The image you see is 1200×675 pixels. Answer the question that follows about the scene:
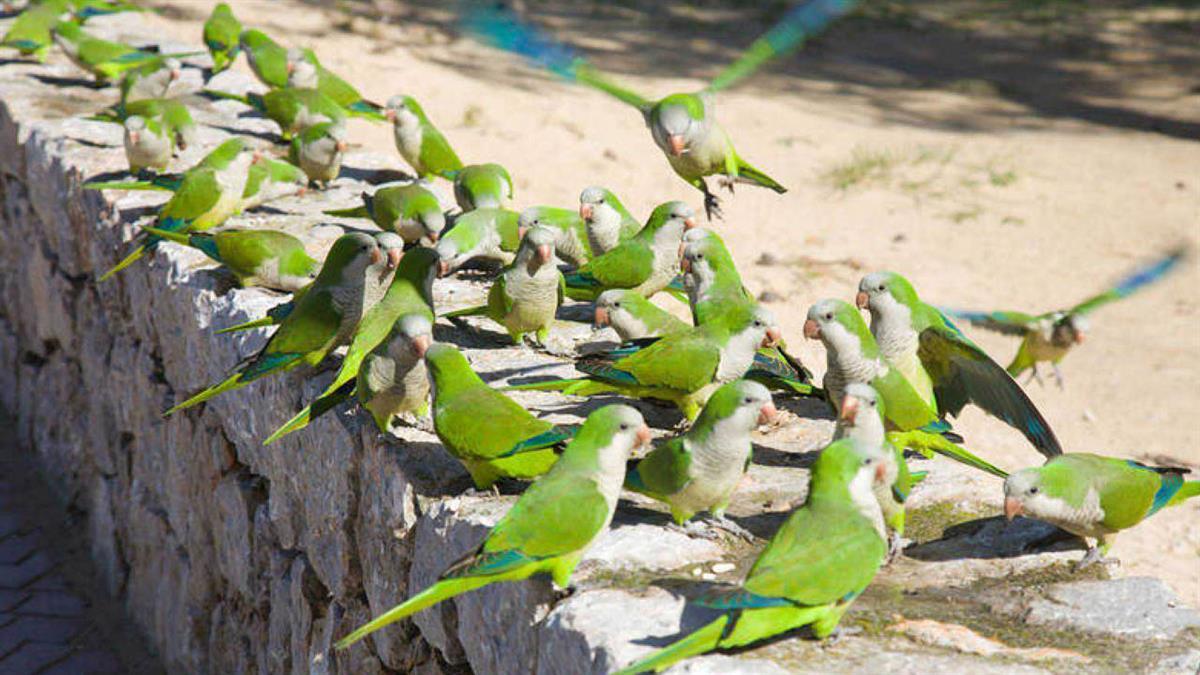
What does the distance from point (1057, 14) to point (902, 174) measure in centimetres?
727

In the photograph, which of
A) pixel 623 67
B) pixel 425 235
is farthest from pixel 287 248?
pixel 623 67

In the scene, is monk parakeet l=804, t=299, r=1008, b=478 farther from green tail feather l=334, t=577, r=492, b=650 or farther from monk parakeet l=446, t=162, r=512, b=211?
monk parakeet l=446, t=162, r=512, b=211

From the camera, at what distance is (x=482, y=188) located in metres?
5.16

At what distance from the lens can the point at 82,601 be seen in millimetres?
5914

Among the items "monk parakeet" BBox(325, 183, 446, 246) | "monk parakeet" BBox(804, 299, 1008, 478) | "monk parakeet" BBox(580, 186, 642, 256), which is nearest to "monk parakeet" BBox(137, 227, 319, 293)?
"monk parakeet" BBox(325, 183, 446, 246)

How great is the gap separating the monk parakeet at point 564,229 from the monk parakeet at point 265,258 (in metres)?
0.76

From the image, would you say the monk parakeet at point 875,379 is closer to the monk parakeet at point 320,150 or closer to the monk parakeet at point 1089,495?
the monk parakeet at point 1089,495

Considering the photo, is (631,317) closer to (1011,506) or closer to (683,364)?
(683,364)

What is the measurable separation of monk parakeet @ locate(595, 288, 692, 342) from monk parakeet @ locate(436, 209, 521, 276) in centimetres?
70

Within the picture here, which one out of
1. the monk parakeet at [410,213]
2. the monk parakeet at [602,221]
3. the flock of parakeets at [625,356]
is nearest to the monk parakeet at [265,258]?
the flock of parakeets at [625,356]

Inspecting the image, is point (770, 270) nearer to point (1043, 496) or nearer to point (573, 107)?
point (573, 107)

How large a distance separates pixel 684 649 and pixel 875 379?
1266 millimetres

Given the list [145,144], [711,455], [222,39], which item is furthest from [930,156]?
[711,455]

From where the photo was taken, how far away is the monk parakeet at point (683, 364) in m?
3.54
